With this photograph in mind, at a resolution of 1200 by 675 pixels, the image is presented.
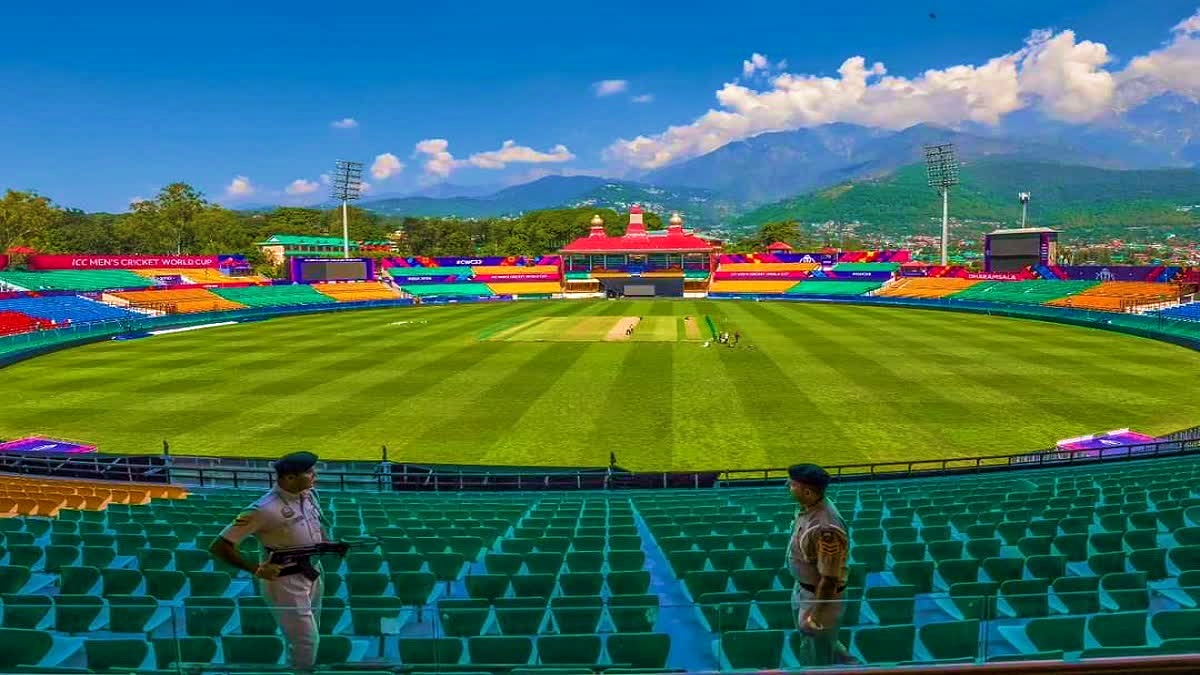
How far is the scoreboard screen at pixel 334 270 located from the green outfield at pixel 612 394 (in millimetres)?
38703

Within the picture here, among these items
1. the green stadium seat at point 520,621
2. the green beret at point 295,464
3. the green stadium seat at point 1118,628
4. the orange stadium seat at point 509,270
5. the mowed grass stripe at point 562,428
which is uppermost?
the orange stadium seat at point 509,270

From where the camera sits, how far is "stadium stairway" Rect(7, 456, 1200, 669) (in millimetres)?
5160

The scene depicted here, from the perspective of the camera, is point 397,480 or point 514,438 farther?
point 514,438

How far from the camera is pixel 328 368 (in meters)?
36.5

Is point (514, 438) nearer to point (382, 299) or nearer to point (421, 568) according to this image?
point (421, 568)

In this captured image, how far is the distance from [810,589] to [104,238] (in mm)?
159473

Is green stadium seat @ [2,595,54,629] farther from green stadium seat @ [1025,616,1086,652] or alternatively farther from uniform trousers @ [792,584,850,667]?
green stadium seat @ [1025,616,1086,652]

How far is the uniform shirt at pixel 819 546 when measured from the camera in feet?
16.1

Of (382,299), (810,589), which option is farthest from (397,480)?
(382,299)

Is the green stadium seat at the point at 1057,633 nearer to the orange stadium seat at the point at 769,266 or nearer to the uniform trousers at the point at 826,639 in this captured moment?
the uniform trousers at the point at 826,639

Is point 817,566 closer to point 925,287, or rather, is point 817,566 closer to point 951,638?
point 951,638

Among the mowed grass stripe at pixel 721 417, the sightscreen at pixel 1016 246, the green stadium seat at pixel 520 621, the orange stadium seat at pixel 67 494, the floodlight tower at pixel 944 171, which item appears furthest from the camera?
the floodlight tower at pixel 944 171

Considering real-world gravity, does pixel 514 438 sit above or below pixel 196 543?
below

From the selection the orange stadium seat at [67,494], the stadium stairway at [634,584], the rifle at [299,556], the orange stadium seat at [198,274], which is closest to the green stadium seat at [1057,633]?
the stadium stairway at [634,584]
